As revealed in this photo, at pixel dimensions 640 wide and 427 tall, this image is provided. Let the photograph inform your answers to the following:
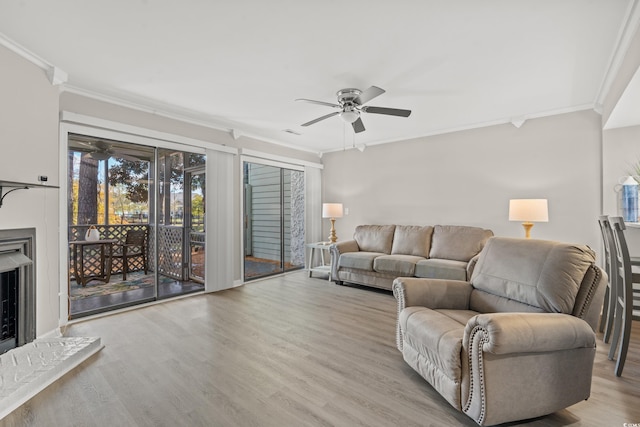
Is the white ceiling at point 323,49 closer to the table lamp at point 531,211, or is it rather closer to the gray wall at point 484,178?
the gray wall at point 484,178

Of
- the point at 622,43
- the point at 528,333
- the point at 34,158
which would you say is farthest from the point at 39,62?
the point at 622,43

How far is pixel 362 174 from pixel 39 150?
15.3 feet

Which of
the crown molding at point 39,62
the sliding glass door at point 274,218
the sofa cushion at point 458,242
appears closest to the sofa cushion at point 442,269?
the sofa cushion at point 458,242

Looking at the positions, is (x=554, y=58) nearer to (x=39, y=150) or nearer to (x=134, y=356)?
(x=134, y=356)

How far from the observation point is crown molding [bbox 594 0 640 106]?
2.06m

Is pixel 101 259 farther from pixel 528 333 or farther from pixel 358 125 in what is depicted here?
pixel 528 333

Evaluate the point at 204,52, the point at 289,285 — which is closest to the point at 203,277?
the point at 289,285

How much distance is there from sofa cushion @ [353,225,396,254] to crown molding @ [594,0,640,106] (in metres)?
3.16

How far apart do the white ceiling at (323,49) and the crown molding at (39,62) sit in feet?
0.15

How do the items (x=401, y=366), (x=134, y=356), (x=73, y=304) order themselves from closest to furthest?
1. (x=401, y=366)
2. (x=134, y=356)
3. (x=73, y=304)

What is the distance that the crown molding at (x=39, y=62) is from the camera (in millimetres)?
2408

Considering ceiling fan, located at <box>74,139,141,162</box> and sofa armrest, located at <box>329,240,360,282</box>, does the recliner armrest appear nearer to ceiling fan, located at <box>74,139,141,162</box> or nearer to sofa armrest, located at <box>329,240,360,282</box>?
sofa armrest, located at <box>329,240,360,282</box>

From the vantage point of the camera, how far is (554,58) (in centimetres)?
267

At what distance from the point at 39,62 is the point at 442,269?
4.77 m
